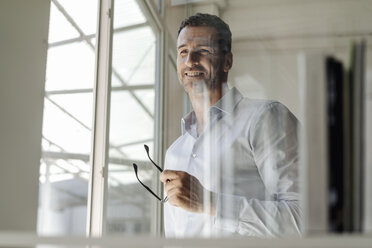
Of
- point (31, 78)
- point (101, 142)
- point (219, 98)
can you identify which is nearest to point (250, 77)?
point (219, 98)

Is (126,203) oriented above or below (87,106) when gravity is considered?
below

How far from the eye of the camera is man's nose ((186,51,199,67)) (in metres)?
1.76

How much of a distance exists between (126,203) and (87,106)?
0.38 metres

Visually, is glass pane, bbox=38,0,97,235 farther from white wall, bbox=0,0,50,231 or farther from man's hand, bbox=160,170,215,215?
man's hand, bbox=160,170,215,215

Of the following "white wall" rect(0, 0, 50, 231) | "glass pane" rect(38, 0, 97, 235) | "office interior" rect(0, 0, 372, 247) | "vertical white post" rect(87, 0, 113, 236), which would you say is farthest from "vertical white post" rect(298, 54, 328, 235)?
"vertical white post" rect(87, 0, 113, 236)

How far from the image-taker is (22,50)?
142 cm

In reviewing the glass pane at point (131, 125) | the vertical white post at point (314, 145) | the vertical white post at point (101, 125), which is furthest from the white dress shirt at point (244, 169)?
the vertical white post at point (314, 145)

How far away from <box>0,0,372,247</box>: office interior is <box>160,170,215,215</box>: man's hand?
0.15ft

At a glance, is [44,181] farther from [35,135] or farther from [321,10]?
[321,10]

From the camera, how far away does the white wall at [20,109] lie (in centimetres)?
131

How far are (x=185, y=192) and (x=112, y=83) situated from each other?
50 cm

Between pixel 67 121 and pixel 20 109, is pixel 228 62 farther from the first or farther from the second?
pixel 20 109

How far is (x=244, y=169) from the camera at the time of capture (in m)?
1.60

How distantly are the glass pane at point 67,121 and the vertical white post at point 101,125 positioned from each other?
2cm
